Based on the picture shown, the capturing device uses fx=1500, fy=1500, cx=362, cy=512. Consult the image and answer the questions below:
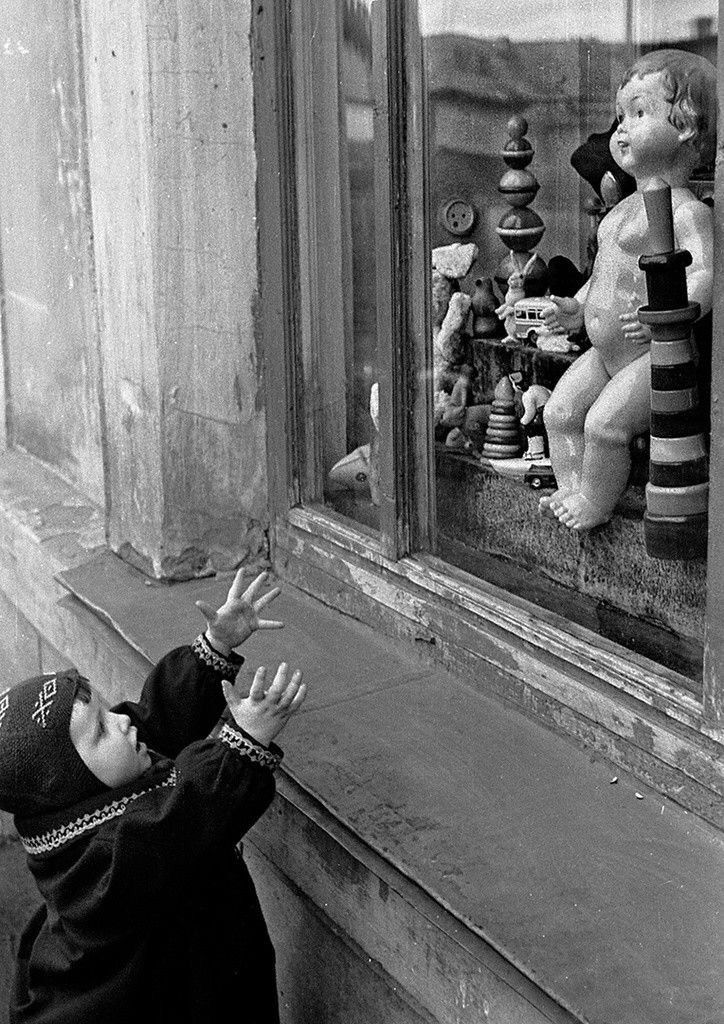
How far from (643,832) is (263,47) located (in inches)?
73.6

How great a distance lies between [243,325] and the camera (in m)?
3.30

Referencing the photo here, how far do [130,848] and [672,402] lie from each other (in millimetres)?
989

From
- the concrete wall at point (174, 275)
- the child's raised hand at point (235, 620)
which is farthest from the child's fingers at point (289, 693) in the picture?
the concrete wall at point (174, 275)

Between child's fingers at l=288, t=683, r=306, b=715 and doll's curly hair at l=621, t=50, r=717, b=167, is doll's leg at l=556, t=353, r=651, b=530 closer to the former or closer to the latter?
doll's curly hair at l=621, t=50, r=717, b=167

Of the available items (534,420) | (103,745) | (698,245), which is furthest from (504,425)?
(103,745)

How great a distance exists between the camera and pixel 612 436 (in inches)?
93.1

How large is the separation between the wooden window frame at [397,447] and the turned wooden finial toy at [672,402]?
0.13 metres

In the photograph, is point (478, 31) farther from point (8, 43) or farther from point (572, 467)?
point (8, 43)

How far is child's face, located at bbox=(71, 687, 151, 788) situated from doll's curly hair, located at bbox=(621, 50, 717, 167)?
1.21 meters

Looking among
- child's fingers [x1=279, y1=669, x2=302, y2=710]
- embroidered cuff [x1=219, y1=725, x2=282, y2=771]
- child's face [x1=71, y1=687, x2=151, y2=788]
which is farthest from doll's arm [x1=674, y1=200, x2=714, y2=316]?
child's face [x1=71, y1=687, x2=151, y2=788]

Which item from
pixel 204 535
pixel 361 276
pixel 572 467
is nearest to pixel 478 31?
pixel 361 276

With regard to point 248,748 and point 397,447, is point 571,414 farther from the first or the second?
point 248,748

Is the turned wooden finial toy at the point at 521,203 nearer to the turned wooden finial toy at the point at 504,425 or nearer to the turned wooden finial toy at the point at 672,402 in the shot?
the turned wooden finial toy at the point at 504,425

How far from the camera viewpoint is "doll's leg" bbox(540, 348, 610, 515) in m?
2.46
